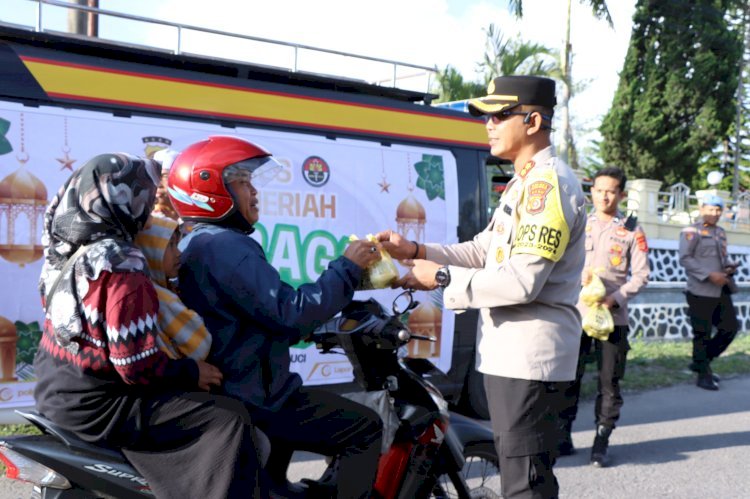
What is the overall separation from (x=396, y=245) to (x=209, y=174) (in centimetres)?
93

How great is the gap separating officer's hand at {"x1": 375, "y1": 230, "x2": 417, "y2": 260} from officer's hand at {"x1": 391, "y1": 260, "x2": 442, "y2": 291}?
0.83ft

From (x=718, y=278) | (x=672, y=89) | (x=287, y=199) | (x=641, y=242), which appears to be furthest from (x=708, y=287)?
(x=672, y=89)

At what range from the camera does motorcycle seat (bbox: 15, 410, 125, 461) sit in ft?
7.63

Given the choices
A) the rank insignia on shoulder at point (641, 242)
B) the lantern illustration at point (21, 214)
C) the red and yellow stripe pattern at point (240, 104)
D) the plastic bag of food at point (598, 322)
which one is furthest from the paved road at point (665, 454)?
the red and yellow stripe pattern at point (240, 104)

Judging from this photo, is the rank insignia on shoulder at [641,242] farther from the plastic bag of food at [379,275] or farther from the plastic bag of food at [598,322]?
the plastic bag of food at [379,275]

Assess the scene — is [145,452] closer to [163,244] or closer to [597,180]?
[163,244]

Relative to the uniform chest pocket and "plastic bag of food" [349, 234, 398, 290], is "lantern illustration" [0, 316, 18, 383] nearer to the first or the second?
"plastic bag of food" [349, 234, 398, 290]

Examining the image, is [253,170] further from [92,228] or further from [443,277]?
[443,277]

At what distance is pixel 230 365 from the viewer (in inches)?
101

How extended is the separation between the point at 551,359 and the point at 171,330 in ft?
3.99

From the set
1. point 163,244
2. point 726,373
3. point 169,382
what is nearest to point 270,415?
point 169,382

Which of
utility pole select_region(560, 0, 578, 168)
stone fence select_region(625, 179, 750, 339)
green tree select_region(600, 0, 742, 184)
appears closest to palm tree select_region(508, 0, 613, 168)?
utility pole select_region(560, 0, 578, 168)

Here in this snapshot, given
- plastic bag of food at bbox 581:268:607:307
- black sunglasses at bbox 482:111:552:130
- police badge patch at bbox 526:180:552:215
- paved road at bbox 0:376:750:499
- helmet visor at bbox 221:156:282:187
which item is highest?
black sunglasses at bbox 482:111:552:130

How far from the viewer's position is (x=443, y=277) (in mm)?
2836
